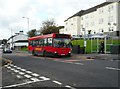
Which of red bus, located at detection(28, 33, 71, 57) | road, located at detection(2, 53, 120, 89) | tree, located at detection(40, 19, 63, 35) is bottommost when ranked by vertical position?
road, located at detection(2, 53, 120, 89)

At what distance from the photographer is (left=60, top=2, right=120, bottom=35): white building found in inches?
3489

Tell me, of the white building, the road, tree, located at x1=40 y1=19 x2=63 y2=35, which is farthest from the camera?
tree, located at x1=40 y1=19 x2=63 y2=35

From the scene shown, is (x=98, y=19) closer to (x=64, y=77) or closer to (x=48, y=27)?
(x=48, y=27)

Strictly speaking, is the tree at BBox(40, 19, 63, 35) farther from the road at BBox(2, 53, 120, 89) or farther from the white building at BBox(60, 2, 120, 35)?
the road at BBox(2, 53, 120, 89)

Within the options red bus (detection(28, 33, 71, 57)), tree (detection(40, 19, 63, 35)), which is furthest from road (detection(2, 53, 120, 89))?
tree (detection(40, 19, 63, 35))

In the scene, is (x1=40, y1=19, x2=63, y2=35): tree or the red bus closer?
the red bus

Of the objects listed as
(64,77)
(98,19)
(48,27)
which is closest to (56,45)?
(64,77)

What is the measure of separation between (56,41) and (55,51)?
48.1 inches

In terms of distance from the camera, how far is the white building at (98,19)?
88625 millimetres

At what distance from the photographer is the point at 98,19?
327 feet

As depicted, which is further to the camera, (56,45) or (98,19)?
(98,19)

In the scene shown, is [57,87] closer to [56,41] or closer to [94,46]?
[56,41]

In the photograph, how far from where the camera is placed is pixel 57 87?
10828 millimetres

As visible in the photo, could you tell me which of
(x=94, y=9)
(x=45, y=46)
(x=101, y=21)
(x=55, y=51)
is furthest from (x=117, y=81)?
(x=94, y=9)
